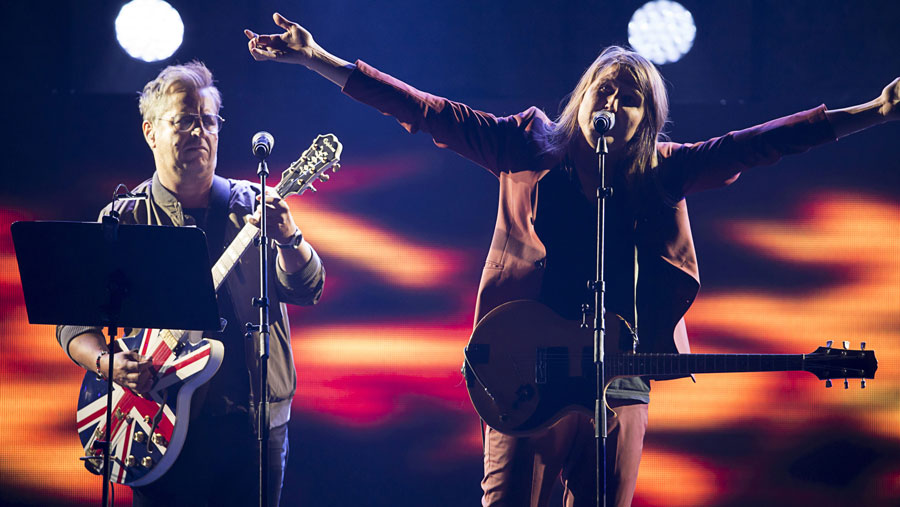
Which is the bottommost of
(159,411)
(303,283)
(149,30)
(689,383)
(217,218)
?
(159,411)

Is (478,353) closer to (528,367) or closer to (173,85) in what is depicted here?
(528,367)

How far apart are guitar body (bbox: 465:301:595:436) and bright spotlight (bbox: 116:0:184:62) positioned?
7.92 ft

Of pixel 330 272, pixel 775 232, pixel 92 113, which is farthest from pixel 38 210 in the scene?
pixel 775 232

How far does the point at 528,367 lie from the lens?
3.62 meters

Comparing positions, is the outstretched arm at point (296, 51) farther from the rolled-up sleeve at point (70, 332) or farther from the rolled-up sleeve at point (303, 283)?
the rolled-up sleeve at point (70, 332)

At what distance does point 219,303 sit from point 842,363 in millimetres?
2898

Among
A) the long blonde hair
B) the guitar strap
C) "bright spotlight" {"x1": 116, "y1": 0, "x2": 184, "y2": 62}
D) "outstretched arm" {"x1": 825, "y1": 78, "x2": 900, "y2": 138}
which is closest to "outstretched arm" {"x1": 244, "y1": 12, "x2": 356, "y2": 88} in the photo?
the guitar strap

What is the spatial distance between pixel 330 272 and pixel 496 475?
4.71ft

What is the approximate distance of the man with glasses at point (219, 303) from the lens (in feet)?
12.6

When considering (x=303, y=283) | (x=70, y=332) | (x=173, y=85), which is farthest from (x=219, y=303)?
(x=173, y=85)

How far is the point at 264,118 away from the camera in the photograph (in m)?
4.41

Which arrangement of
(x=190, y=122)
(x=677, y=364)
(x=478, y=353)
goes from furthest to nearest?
(x=190, y=122)
(x=478, y=353)
(x=677, y=364)

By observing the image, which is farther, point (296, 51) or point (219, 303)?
point (219, 303)

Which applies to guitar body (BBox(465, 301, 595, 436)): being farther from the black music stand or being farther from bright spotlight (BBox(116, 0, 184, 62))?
bright spotlight (BBox(116, 0, 184, 62))
